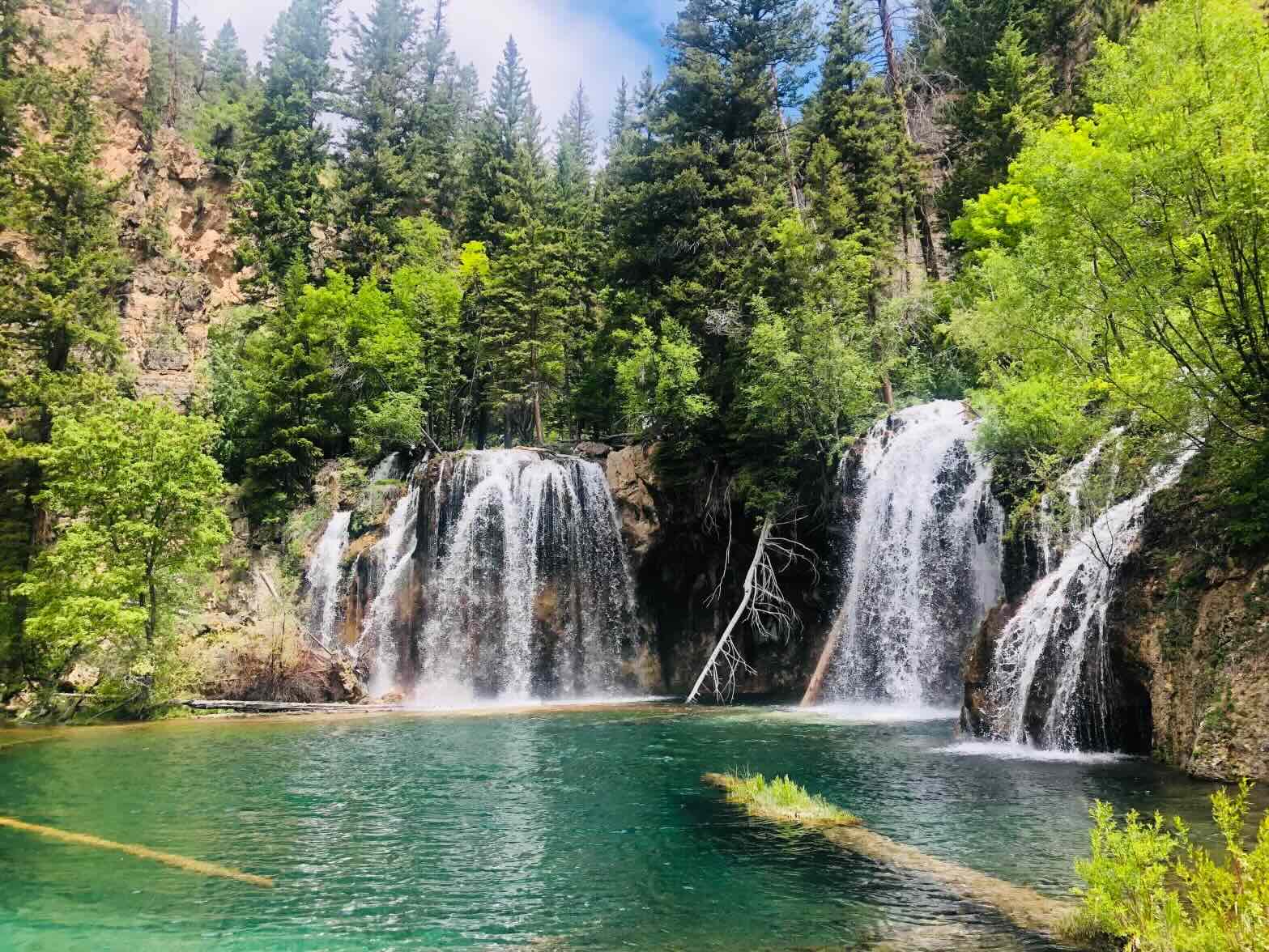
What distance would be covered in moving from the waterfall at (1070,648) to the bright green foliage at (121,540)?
22506 mm

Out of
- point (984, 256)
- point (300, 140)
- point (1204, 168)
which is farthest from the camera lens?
point (300, 140)

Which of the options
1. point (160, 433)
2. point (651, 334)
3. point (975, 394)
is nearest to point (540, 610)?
point (651, 334)

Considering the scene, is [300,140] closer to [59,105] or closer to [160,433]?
[59,105]

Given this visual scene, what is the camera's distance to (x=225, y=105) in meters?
58.7

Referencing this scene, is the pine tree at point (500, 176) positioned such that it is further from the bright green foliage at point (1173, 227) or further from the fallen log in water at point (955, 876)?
the fallen log in water at point (955, 876)

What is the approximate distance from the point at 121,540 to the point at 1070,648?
25.7 meters

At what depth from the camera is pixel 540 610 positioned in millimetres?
31766

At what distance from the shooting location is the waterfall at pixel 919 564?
2366 centimetres

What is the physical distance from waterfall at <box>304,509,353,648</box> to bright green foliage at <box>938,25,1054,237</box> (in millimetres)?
27719

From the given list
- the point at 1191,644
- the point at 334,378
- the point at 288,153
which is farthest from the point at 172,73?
the point at 1191,644

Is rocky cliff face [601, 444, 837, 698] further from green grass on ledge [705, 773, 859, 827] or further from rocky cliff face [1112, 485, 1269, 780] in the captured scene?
green grass on ledge [705, 773, 859, 827]

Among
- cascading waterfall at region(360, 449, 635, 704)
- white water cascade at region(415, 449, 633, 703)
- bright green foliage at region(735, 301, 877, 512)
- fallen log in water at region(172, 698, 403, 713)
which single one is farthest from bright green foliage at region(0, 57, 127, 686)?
bright green foliage at region(735, 301, 877, 512)

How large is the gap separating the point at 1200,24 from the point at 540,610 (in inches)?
989

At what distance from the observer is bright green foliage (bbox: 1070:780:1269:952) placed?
15.7ft
